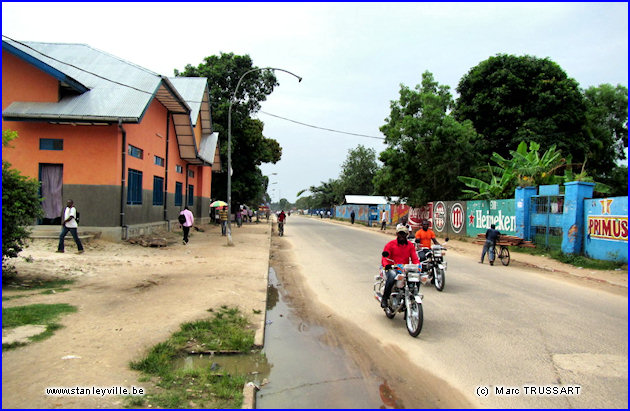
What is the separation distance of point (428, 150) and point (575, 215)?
15.0m

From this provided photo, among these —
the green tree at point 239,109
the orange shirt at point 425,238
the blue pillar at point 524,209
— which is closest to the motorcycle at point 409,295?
the orange shirt at point 425,238

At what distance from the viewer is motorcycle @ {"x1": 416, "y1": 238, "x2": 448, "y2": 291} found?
31.3 feet

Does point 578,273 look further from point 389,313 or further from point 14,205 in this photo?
point 14,205

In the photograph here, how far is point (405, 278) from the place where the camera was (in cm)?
640

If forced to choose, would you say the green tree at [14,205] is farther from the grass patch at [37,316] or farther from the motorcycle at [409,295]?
the motorcycle at [409,295]

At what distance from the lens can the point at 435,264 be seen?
9.77 m

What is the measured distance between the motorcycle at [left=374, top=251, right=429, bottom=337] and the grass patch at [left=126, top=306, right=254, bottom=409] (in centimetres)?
230

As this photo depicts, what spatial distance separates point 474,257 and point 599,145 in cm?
2395

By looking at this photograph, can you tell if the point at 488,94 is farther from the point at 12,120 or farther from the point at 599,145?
the point at 12,120

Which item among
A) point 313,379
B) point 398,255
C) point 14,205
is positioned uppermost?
point 14,205

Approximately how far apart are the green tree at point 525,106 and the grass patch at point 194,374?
28.2m

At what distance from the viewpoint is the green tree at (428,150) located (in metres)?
28.4

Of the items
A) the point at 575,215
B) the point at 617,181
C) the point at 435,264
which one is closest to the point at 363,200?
the point at 617,181

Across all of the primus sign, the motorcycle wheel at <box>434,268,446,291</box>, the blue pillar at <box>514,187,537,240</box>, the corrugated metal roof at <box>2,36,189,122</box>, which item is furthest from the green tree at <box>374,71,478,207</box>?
the motorcycle wheel at <box>434,268,446,291</box>
